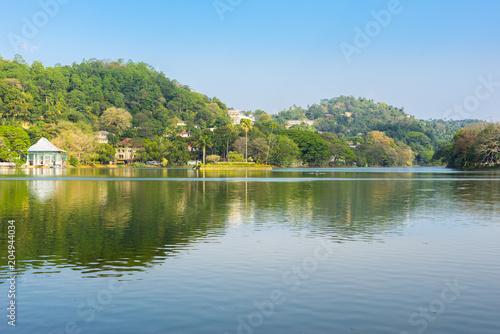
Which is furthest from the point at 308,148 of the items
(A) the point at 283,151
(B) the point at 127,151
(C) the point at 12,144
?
(C) the point at 12,144

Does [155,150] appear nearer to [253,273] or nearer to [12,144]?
[12,144]

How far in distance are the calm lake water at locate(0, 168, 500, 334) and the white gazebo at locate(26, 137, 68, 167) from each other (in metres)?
125

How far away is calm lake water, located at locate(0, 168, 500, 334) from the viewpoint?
415 inches

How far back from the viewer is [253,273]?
581 inches

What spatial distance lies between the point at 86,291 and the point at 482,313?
1005cm

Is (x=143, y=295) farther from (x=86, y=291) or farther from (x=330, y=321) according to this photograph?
(x=330, y=321)

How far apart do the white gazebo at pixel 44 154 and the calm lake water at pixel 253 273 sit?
12456 cm

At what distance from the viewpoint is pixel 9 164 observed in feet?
474

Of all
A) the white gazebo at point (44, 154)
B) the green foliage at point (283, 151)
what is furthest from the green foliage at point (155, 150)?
the green foliage at point (283, 151)

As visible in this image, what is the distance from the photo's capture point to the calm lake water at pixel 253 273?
34.6 ft

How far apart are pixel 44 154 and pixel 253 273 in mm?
144561

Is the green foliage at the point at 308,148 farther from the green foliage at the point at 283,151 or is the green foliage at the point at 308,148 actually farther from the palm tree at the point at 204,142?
the palm tree at the point at 204,142

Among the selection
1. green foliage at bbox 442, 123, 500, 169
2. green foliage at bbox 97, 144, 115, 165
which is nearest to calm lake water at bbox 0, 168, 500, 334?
green foliage at bbox 442, 123, 500, 169

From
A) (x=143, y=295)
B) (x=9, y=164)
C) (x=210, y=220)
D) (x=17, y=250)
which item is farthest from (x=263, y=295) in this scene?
(x=9, y=164)
